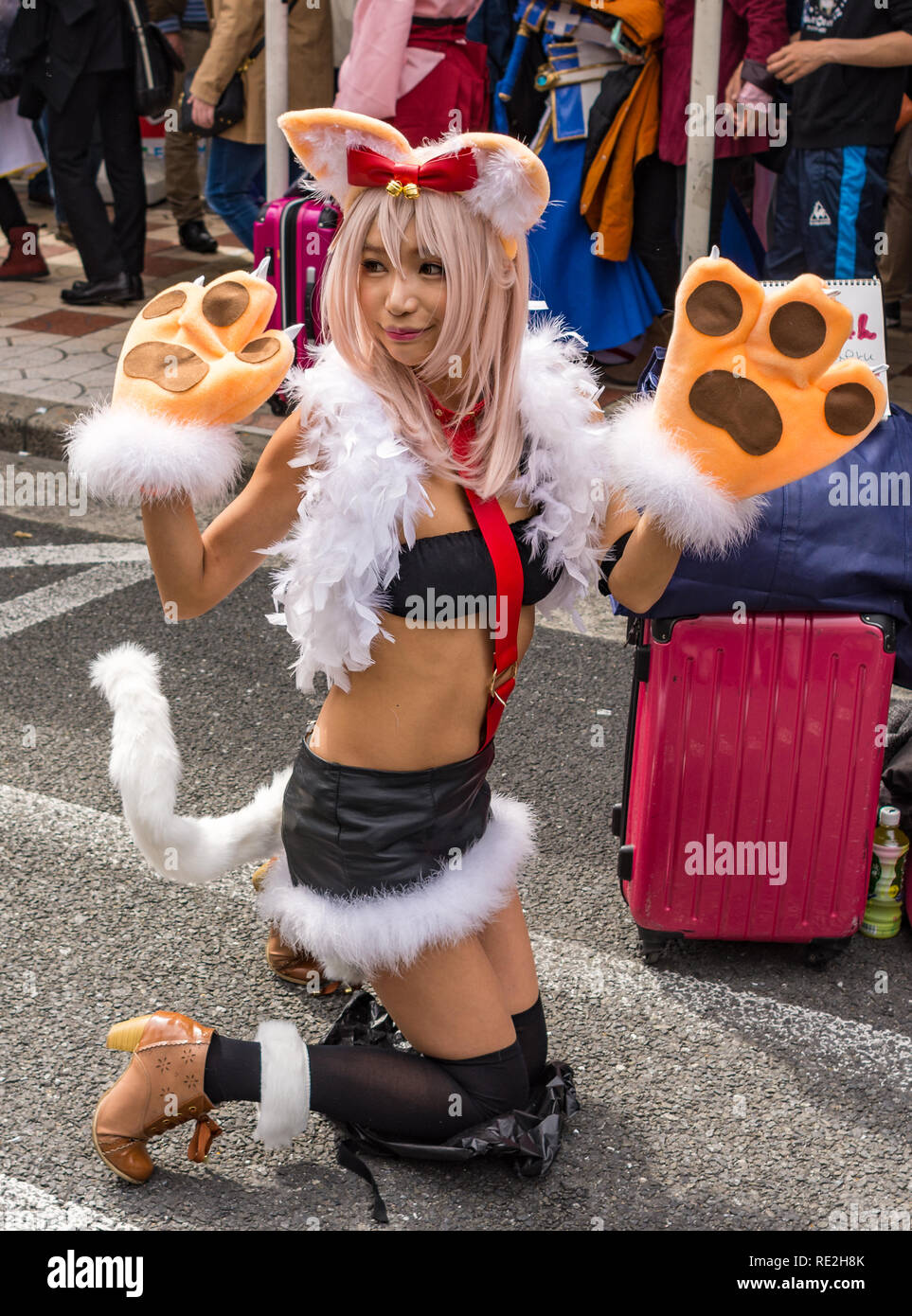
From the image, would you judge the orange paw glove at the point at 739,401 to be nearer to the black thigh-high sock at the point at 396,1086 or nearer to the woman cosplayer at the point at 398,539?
the woman cosplayer at the point at 398,539

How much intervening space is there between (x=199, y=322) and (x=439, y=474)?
444mm

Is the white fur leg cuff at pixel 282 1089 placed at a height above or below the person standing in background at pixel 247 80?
below

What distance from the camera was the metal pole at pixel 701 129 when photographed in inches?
212

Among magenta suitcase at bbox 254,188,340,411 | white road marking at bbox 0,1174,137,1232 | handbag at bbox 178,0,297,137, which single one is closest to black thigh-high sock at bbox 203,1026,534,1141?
white road marking at bbox 0,1174,137,1232

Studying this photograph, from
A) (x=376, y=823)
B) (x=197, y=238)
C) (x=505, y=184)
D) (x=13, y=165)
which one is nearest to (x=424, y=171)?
(x=505, y=184)

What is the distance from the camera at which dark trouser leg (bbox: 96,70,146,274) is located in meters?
7.64

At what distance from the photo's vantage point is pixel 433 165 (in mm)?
2215

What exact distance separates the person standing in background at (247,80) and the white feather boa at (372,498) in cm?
473

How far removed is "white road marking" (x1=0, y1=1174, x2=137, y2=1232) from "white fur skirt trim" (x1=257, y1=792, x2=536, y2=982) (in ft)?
1.80

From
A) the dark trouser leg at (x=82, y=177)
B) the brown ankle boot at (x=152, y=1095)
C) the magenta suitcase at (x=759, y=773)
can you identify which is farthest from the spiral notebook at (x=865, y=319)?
the dark trouser leg at (x=82, y=177)

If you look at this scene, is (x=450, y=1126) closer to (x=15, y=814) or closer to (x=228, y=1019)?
(x=228, y=1019)

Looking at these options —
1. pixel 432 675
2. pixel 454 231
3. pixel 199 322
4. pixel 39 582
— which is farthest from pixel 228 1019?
pixel 39 582

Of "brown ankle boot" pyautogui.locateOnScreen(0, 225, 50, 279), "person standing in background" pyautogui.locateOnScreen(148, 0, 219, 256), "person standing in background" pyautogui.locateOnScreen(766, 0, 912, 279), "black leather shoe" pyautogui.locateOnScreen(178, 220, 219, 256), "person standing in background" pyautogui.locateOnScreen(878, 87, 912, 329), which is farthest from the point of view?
"black leather shoe" pyautogui.locateOnScreen(178, 220, 219, 256)

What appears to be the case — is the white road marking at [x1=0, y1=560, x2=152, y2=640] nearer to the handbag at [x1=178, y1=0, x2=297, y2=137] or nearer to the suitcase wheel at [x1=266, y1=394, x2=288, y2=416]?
the suitcase wheel at [x1=266, y1=394, x2=288, y2=416]
